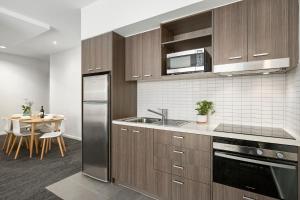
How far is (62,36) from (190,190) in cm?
412

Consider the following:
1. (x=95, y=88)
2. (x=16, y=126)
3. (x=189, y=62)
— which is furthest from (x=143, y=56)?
(x=16, y=126)

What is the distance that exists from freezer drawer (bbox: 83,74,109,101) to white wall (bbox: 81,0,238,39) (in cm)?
72

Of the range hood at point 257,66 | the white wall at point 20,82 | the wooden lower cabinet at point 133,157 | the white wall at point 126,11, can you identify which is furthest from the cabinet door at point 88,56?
the white wall at point 20,82

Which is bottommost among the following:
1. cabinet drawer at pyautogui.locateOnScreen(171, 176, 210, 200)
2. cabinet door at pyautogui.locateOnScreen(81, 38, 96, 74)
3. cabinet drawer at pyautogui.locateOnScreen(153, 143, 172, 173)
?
cabinet drawer at pyautogui.locateOnScreen(171, 176, 210, 200)

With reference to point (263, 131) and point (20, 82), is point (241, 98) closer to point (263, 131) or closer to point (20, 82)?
point (263, 131)

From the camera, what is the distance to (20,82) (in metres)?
5.72

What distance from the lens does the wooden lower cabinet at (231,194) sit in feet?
4.72

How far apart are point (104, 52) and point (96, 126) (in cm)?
112

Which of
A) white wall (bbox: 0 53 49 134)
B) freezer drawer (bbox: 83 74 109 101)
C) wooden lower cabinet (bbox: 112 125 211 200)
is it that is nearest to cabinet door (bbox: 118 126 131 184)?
wooden lower cabinet (bbox: 112 125 211 200)

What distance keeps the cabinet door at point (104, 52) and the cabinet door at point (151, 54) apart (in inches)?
19.7

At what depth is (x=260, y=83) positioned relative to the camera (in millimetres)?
1882

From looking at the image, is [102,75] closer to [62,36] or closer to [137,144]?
[137,144]

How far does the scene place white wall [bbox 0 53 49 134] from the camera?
17.6 ft

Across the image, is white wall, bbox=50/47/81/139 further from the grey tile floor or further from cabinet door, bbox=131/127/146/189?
cabinet door, bbox=131/127/146/189
